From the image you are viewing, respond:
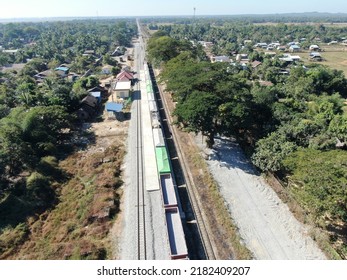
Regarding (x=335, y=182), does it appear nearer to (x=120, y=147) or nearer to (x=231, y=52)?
(x=120, y=147)

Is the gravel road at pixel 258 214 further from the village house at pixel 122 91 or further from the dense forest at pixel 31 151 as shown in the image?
the village house at pixel 122 91

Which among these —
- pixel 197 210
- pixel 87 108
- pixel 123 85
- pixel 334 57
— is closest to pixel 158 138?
pixel 197 210

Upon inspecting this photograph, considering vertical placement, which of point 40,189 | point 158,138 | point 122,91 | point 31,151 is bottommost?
point 40,189

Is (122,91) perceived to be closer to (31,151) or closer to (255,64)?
(31,151)

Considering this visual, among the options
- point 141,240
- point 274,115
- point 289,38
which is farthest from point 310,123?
point 289,38

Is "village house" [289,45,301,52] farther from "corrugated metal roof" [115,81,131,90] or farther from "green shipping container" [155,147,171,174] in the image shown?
"green shipping container" [155,147,171,174]

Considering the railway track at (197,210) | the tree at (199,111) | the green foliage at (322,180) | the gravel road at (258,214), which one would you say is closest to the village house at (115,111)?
the railway track at (197,210)
